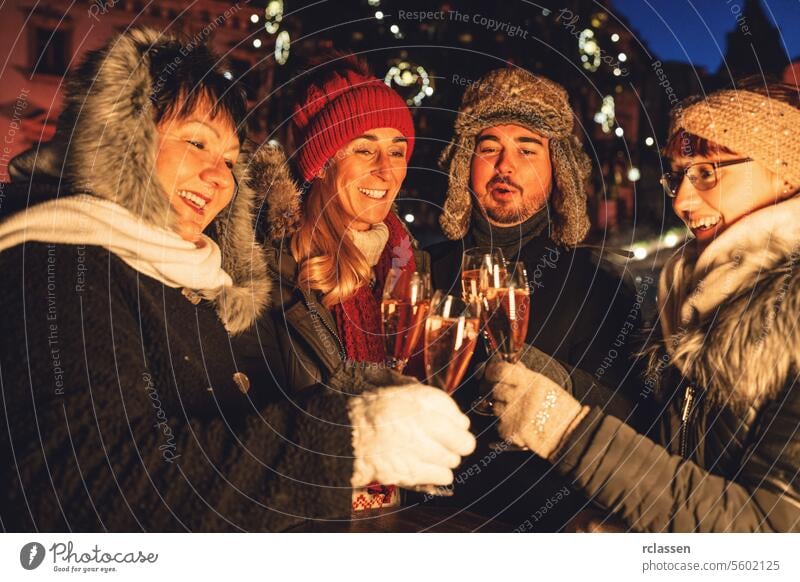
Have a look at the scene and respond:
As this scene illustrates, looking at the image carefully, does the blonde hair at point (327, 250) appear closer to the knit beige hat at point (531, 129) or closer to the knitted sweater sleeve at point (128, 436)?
the knit beige hat at point (531, 129)

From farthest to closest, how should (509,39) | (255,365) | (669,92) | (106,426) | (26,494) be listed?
(509,39) → (669,92) → (255,365) → (26,494) → (106,426)

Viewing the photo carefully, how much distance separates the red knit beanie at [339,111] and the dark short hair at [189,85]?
0.22 meters

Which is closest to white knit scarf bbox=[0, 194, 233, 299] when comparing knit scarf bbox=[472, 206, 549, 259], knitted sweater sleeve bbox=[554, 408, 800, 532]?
knit scarf bbox=[472, 206, 549, 259]

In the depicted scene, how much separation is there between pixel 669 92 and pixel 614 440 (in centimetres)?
90

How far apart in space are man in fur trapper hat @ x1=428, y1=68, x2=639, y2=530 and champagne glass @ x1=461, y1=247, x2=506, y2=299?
0.27 meters

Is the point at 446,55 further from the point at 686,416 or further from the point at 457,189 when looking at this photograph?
the point at 686,416

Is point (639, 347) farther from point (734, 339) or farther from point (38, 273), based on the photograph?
point (38, 273)

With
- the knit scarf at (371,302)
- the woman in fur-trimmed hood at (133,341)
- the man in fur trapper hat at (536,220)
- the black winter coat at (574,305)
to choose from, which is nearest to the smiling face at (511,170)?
the man in fur trapper hat at (536,220)


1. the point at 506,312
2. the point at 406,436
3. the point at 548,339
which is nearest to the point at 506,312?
the point at 506,312

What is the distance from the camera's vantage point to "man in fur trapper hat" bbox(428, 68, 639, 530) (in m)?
1.95

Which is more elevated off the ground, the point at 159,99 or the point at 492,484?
the point at 159,99

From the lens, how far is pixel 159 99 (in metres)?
1.64

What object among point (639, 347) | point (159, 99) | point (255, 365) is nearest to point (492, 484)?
point (639, 347)

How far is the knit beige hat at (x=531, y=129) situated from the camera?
1938 mm
